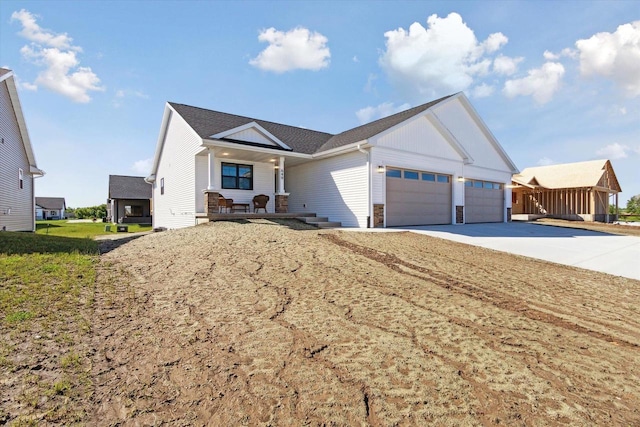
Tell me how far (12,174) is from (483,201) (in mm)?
25849

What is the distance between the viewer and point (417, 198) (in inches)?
574

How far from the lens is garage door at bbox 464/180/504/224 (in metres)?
17.5

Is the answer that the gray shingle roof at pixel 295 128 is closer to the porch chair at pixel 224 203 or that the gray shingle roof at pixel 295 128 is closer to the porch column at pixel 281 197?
the porch column at pixel 281 197

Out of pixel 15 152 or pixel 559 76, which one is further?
pixel 559 76

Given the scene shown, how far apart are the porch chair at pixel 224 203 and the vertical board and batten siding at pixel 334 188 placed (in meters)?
4.28

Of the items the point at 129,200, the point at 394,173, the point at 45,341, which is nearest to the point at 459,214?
the point at 394,173

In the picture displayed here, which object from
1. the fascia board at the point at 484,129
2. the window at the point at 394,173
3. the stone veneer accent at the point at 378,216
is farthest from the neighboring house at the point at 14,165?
the fascia board at the point at 484,129

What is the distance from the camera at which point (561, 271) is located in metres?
6.74

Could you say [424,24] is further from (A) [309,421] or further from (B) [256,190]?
(A) [309,421]

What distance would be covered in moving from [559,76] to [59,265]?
79.7 ft

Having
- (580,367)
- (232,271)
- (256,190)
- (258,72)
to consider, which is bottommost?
(580,367)

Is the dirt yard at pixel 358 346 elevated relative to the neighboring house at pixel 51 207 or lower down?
lower down

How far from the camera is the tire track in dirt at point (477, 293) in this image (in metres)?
3.74

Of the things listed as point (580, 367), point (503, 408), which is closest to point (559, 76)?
point (580, 367)
